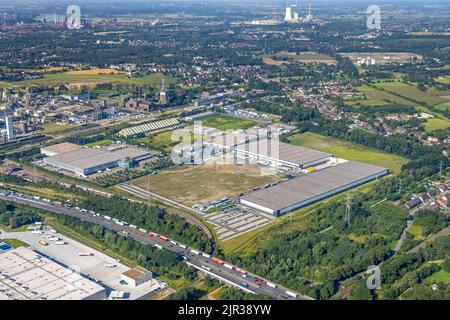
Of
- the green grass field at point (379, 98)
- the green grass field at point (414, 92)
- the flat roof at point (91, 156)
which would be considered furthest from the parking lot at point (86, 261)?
the green grass field at point (414, 92)

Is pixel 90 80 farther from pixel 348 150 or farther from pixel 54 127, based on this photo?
pixel 348 150

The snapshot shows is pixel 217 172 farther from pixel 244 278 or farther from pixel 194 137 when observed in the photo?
pixel 244 278

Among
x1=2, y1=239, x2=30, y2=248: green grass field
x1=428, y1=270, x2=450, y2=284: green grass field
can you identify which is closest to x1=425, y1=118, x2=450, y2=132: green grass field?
x1=428, y1=270, x2=450, y2=284: green grass field

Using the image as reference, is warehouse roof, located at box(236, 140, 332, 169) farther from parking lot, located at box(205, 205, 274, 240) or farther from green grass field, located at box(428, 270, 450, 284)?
green grass field, located at box(428, 270, 450, 284)

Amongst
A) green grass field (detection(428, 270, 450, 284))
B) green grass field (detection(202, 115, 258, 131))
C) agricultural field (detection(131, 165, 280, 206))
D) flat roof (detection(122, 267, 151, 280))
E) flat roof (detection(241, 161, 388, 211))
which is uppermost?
green grass field (detection(202, 115, 258, 131))

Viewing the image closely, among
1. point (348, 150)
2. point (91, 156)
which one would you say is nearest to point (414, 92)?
point (348, 150)

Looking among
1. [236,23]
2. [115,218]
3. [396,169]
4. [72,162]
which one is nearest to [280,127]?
[396,169]
